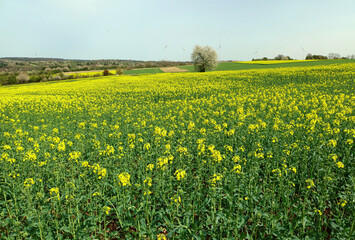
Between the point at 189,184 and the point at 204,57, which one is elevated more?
the point at 204,57

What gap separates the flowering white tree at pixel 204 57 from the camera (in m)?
70.9

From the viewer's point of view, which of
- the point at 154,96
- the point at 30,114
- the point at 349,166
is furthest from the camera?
the point at 154,96

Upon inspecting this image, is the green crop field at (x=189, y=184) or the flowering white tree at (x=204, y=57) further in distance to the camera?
the flowering white tree at (x=204, y=57)

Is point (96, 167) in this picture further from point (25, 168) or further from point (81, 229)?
point (25, 168)

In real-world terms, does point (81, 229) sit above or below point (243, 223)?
below

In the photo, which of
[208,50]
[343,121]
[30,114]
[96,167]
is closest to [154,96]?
[30,114]

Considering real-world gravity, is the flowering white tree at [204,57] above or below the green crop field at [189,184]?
above

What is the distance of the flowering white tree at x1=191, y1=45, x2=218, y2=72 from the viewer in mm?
70938

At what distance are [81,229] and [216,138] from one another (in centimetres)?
587

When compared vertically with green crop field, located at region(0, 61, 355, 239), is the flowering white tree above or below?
above

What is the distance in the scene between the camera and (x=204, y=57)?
232 feet

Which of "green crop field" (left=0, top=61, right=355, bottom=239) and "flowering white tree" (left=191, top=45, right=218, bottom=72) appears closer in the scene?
"green crop field" (left=0, top=61, right=355, bottom=239)

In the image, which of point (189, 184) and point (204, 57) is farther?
point (204, 57)

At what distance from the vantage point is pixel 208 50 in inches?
2830
